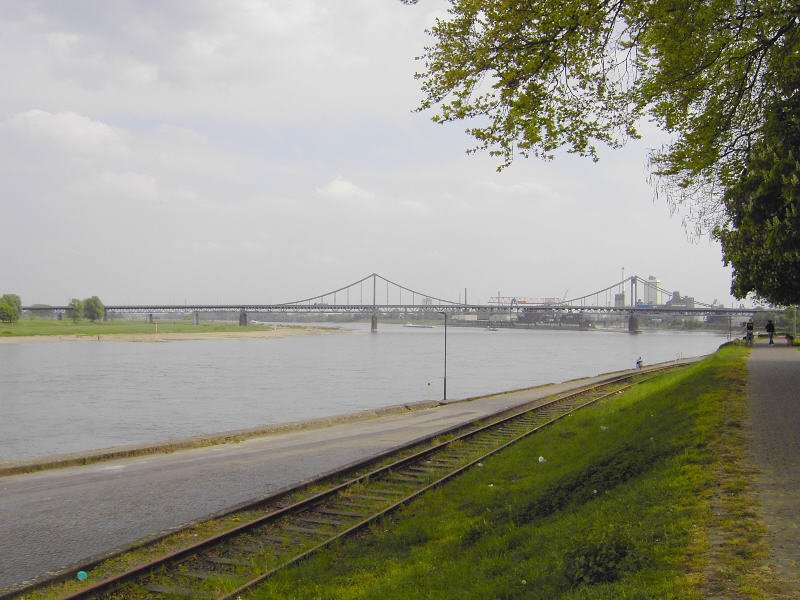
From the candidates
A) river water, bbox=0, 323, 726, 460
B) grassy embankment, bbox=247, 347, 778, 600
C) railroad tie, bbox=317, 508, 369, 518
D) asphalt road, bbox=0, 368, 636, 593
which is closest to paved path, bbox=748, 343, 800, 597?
grassy embankment, bbox=247, 347, 778, 600

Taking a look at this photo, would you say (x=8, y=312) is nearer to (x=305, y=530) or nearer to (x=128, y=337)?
(x=128, y=337)

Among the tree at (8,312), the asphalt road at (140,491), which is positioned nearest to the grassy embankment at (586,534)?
the asphalt road at (140,491)

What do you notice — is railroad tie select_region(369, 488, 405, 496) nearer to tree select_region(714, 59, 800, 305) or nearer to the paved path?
the paved path

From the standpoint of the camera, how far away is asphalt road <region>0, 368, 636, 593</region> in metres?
9.13

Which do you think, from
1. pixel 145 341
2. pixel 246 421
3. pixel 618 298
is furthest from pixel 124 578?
pixel 618 298

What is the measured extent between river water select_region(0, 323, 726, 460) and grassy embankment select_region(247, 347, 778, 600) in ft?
47.8

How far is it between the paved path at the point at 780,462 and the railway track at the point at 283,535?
4906 millimetres

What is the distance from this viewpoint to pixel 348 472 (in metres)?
12.3

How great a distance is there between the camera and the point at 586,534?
258 inches

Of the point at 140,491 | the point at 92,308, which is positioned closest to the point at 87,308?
the point at 92,308

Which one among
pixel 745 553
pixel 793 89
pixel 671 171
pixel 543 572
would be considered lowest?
pixel 543 572

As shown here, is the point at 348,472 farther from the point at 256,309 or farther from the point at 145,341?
the point at 256,309

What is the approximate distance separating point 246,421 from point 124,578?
2048cm

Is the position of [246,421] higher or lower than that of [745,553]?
lower
